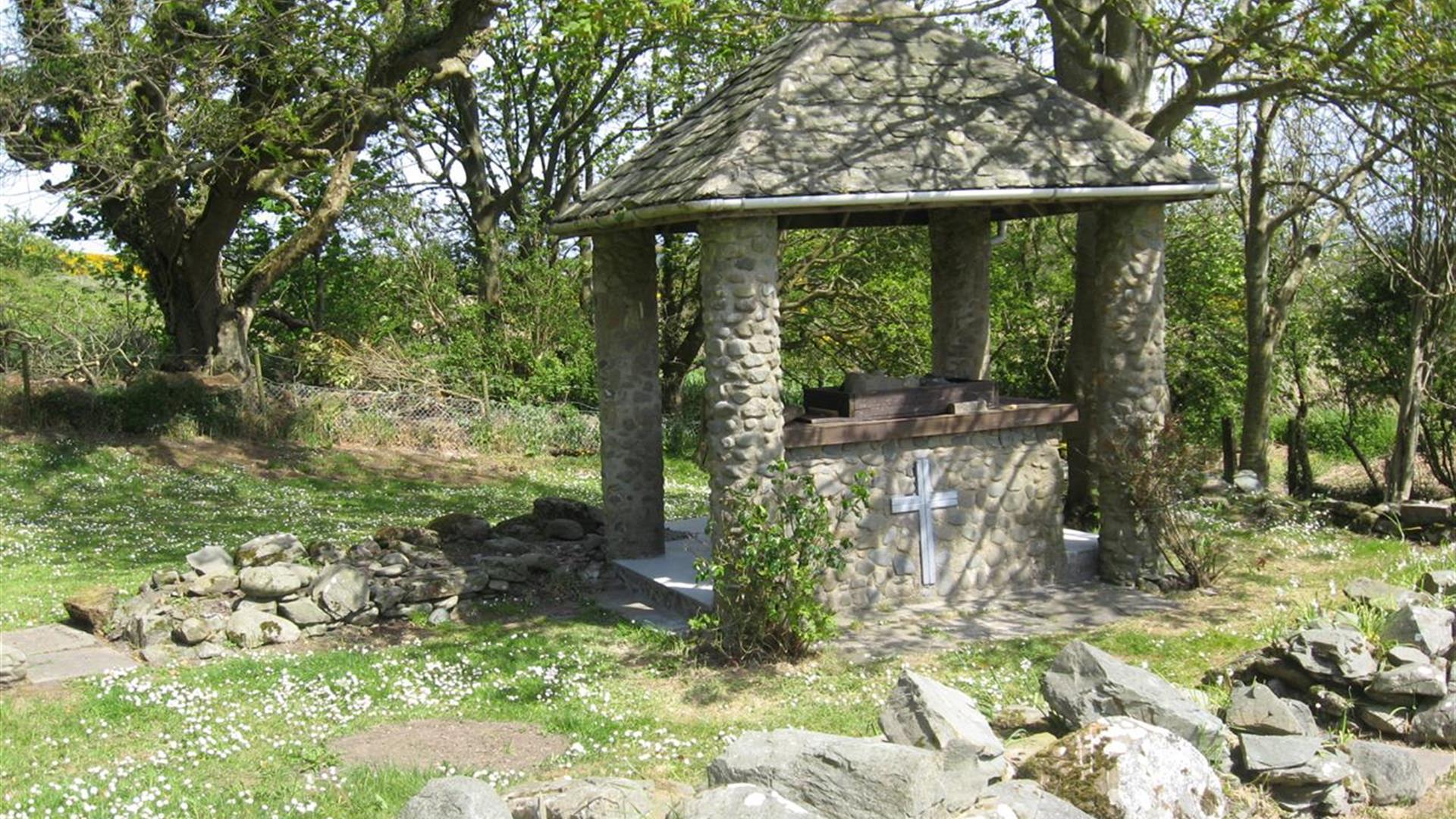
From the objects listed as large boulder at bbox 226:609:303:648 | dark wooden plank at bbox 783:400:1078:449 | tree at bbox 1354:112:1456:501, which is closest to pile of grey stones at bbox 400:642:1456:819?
dark wooden plank at bbox 783:400:1078:449

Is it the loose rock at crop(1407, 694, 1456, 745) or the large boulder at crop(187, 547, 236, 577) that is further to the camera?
the large boulder at crop(187, 547, 236, 577)

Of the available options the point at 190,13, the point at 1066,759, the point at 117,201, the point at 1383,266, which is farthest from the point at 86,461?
the point at 1383,266

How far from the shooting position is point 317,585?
9570 millimetres

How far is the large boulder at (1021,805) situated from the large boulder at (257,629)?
5894 mm

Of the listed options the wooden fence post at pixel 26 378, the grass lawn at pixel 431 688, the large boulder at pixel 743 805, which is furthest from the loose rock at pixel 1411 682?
the wooden fence post at pixel 26 378

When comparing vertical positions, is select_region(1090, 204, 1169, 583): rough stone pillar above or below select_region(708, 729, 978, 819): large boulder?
above

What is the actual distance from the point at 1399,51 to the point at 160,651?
1059 centimetres

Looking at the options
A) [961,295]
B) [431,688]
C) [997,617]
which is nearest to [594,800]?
[431,688]

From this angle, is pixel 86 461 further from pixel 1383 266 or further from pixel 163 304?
pixel 1383 266

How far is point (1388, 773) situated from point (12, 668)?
7742mm

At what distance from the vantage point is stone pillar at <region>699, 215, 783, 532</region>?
8.80 m

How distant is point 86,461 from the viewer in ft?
53.0

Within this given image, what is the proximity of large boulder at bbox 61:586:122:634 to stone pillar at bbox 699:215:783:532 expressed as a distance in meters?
4.44

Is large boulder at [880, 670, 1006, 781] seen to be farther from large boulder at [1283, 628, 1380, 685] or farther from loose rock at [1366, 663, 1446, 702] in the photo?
loose rock at [1366, 663, 1446, 702]
